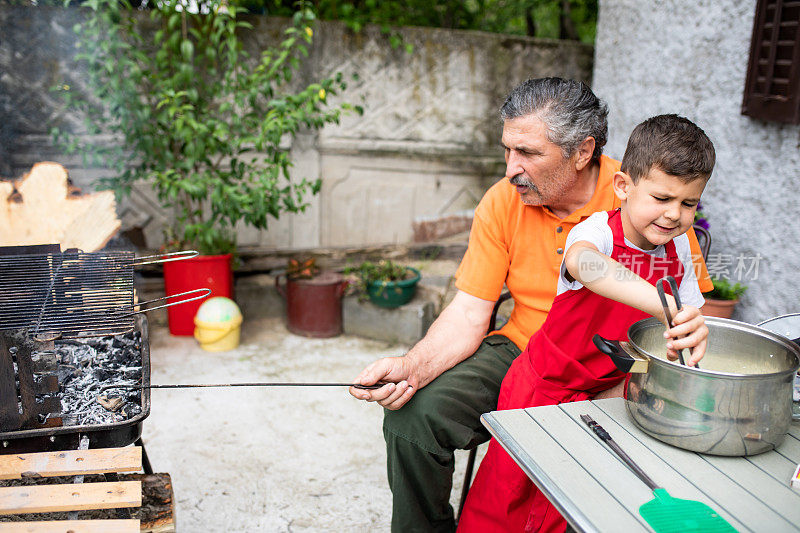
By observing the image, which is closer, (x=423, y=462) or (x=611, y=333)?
(x=611, y=333)

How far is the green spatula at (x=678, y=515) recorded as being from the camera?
1.14 meters

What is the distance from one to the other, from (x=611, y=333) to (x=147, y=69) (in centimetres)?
376

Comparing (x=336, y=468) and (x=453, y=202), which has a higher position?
(x=453, y=202)

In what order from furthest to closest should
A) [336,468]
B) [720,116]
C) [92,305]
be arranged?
[720,116] < [336,468] < [92,305]

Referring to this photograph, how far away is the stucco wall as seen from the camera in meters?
3.14

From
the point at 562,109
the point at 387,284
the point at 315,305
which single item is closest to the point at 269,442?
the point at 315,305

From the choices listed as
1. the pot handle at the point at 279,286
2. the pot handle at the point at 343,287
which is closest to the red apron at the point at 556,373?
the pot handle at the point at 343,287

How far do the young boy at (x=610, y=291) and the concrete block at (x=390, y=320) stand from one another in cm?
249

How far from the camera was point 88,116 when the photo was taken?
4.36 meters

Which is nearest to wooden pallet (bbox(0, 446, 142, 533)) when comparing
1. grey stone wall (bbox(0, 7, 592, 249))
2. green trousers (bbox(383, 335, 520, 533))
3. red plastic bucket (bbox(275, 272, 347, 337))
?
green trousers (bbox(383, 335, 520, 533))

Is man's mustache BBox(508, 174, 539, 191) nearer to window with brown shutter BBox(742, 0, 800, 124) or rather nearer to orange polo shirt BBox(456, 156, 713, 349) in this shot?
orange polo shirt BBox(456, 156, 713, 349)

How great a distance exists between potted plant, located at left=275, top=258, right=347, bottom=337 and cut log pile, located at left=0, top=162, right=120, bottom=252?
177 cm

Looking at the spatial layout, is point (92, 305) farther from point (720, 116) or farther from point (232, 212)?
point (720, 116)

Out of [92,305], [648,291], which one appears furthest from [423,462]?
[92,305]
